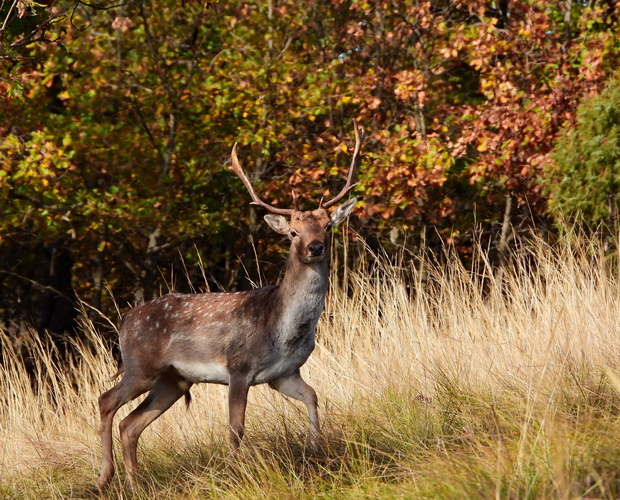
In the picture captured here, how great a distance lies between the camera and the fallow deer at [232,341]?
5770 mm

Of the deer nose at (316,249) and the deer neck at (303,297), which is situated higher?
the deer nose at (316,249)

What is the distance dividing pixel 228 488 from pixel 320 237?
1668 millimetres

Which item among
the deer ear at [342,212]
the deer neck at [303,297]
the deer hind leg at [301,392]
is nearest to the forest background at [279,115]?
the deer ear at [342,212]

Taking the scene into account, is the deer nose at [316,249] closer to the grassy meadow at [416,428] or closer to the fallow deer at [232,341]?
the fallow deer at [232,341]

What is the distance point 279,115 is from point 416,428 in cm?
769

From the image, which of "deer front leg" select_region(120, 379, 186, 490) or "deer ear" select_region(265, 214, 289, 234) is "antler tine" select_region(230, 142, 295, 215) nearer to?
"deer ear" select_region(265, 214, 289, 234)

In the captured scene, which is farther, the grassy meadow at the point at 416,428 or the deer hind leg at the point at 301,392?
the deer hind leg at the point at 301,392

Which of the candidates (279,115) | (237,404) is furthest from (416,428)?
(279,115)

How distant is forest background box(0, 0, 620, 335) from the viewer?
36.8ft

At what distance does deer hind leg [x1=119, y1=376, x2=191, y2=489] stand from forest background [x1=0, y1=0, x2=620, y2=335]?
4.90 m

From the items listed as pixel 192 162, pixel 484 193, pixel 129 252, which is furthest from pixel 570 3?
pixel 129 252

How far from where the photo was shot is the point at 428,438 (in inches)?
199

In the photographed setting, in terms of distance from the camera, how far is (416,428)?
5090 millimetres

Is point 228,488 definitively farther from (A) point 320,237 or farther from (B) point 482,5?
(B) point 482,5
